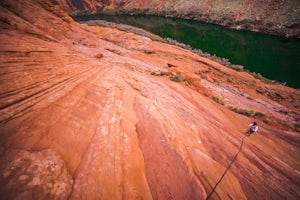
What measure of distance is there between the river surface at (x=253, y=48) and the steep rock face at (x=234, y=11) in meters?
3.92

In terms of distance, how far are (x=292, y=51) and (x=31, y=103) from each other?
40.9m

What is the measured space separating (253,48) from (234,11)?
80.7 feet

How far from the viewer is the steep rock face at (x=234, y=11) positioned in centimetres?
3960

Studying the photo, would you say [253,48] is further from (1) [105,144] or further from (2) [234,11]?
(1) [105,144]

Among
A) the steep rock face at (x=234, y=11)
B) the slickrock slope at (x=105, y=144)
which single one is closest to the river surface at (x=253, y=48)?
the steep rock face at (x=234, y=11)

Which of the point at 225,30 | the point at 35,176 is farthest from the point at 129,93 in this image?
the point at 225,30

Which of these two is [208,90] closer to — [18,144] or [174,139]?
[174,139]

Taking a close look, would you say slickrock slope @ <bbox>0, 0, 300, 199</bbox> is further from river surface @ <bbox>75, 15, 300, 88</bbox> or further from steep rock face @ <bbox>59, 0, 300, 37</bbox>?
steep rock face @ <bbox>59, 0, 300, 37</bbox>

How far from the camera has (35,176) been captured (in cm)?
262

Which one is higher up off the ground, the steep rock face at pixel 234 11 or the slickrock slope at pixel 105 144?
the steep rock face at pixel 234 11

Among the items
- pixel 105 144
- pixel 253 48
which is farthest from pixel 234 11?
pixel 105 144

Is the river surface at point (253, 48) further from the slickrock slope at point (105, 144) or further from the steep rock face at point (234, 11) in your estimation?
the slickrock slope at point (105, 144)

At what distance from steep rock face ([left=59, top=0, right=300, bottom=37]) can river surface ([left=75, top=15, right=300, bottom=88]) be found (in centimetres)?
392

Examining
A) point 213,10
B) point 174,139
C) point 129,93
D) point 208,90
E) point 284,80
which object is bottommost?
point 284,80
